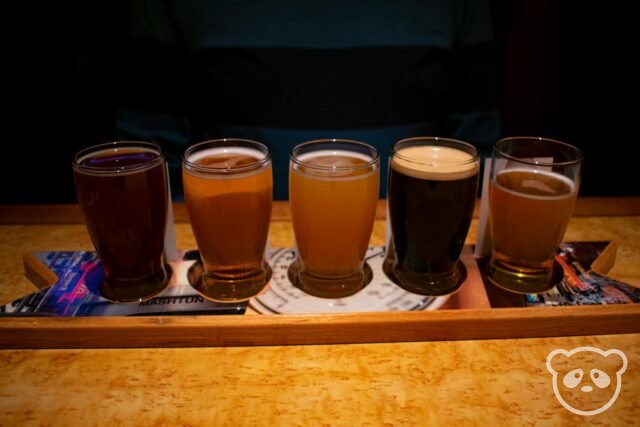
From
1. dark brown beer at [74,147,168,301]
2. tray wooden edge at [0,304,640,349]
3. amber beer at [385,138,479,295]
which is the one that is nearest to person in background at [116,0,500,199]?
amber beer at [385,138,479,295]

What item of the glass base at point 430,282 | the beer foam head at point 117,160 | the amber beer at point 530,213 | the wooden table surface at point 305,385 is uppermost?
the beer foam head at point 117,160

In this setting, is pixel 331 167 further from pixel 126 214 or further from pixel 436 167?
pixel 126 214

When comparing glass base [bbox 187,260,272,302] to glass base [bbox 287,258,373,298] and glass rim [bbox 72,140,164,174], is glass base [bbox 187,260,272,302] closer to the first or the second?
glass base [bbox 287,258,373,298]

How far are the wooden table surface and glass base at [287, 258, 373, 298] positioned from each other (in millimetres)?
140

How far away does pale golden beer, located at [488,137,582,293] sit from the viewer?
96 cm

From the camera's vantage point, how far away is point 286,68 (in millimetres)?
1854

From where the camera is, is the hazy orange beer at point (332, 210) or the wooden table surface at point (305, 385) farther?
the hazy orange beer at point (332, 210)

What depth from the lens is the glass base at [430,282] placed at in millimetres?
997

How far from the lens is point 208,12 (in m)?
1.88

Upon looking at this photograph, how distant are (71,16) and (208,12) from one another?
72cm

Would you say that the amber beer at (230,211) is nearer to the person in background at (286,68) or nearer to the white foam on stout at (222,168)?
the white foam on stout at (222,168)

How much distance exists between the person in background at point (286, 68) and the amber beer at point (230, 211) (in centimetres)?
89

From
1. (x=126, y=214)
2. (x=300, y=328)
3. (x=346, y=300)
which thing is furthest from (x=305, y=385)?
(x=126, y=214)

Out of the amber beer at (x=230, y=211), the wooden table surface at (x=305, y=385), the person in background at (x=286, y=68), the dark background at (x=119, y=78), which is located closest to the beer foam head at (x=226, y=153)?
the amber beer at (x=230, y=211)
